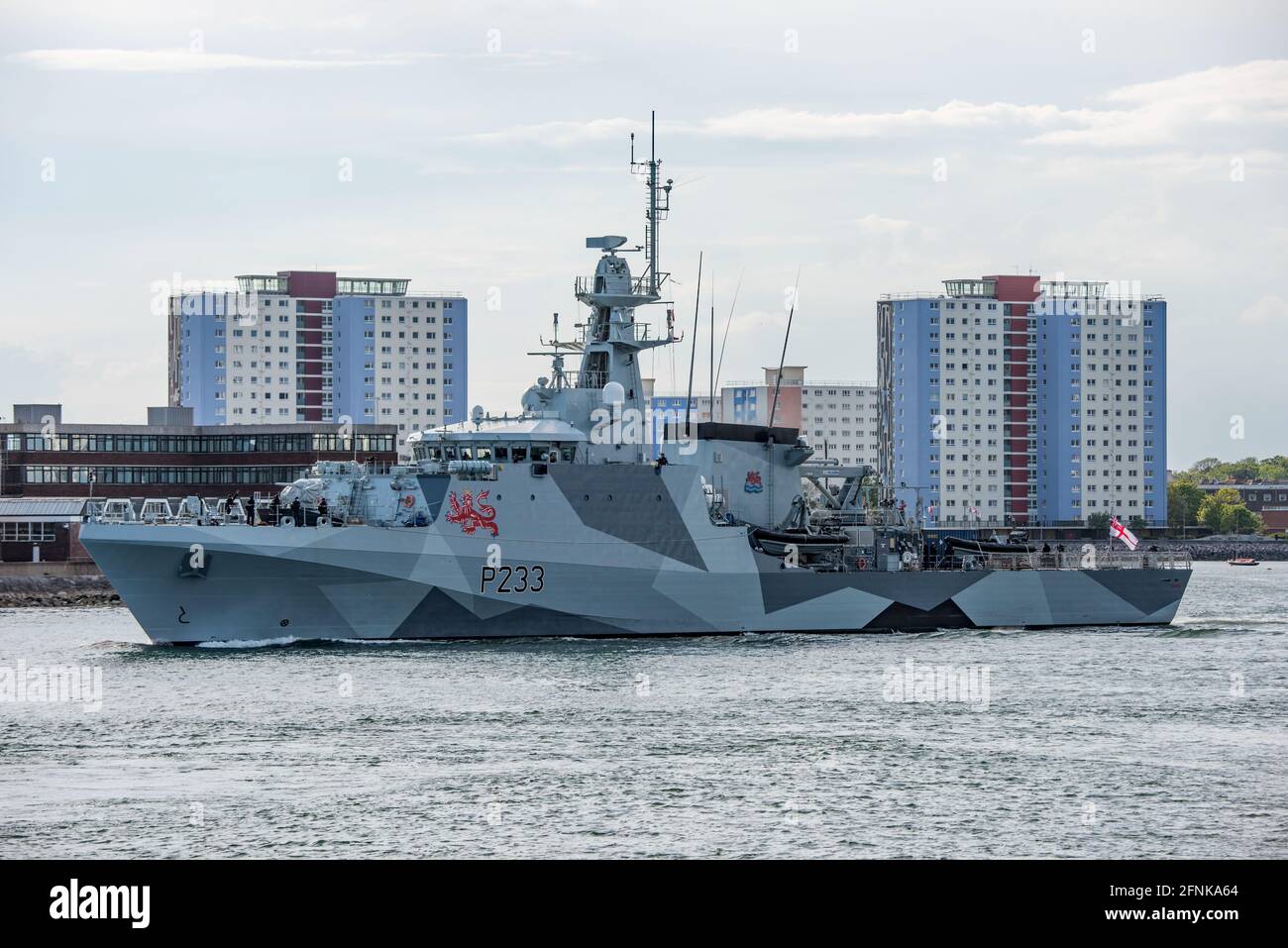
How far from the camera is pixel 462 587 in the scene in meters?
26.2

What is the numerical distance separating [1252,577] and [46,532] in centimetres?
5472

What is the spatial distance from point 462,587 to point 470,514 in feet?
4.21

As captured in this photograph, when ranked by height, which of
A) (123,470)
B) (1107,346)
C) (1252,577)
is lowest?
(1252,577)

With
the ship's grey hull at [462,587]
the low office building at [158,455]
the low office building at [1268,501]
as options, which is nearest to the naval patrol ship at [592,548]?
the ship's grey hull at [462,587]

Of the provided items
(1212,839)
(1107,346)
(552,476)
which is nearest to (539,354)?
(552,476)

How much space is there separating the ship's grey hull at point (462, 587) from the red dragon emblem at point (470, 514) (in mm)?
269

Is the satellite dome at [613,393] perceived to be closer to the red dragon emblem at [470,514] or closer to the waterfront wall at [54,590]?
the red dragon emblem at [470,514]

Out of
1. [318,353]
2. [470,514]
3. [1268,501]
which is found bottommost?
[470,514]

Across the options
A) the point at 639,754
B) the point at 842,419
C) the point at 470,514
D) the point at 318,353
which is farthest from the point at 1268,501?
the point at 639,754

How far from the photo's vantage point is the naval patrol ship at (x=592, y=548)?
25000 mm

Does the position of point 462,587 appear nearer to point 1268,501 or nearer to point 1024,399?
point 1024,399

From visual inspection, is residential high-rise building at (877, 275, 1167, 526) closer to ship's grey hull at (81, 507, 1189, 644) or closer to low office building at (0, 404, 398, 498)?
low office building at (0, 404, 398, 498)
